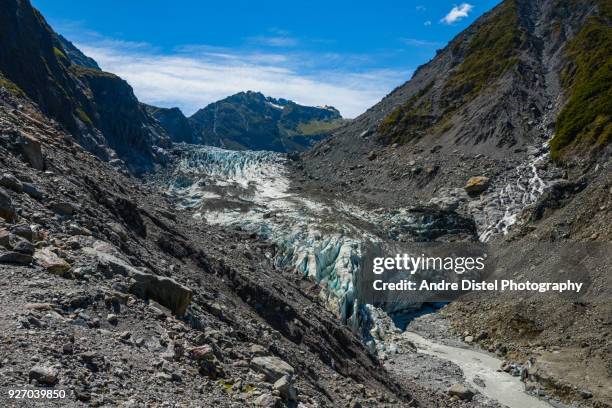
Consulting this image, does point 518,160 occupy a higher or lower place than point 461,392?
higher

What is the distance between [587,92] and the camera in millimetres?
71188

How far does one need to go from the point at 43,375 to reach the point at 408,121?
97.4 m

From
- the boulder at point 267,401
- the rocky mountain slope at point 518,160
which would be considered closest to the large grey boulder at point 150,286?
the boulder at point 267,401

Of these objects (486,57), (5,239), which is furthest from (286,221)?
(486,57)

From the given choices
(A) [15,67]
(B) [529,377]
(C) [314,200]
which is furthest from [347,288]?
(A) [15,67]

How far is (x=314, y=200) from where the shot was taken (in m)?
68.7

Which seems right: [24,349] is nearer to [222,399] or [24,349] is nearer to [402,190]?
[222,399]

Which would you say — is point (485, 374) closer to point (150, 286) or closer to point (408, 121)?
point (150, 286)

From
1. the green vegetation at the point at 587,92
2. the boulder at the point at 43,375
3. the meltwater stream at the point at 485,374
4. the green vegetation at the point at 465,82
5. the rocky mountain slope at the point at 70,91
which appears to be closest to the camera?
the boulder at the point at 43,375

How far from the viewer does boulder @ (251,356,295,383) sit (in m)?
12.7

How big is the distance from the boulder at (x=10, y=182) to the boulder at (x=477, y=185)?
192ft

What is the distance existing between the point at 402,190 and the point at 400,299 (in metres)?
30.4

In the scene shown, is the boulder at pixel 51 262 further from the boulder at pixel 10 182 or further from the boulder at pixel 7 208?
the boulder at pixel 10 182

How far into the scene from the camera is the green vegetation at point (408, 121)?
Answer: 3802 inches
